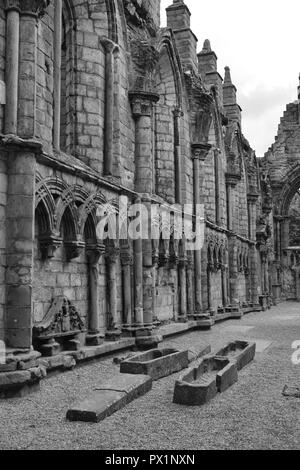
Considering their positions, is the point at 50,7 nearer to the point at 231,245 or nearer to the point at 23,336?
the point at 23,336

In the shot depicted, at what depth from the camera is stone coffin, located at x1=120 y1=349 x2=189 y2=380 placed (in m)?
6.07

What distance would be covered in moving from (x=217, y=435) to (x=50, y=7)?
19.8ft

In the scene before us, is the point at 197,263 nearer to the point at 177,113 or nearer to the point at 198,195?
the point at 198,195

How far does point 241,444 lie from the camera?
3746 mm

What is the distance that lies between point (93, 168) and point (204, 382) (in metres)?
4.16

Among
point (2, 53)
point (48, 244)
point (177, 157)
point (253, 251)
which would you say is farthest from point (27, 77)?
point (253, 251)

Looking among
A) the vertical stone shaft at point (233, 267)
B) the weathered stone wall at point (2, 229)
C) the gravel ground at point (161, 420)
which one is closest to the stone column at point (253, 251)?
the vertical stone shaft at point (233, 267)

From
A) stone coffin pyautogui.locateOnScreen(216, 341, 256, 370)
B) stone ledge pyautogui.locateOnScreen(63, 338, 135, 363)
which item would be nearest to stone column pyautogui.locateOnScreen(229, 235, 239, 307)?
stone ledge pyautogui.locateOnScreen(63, 338, 135, 363)

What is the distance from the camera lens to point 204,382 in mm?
5496

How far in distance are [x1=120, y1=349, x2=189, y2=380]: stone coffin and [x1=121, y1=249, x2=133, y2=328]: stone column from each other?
6.83ft

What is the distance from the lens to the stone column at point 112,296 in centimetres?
830

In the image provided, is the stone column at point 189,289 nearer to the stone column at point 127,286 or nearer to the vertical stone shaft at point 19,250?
the stone column at point 127,286

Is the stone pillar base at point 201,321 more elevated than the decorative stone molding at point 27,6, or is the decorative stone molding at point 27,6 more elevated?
the decorative stone molding at point 27,6

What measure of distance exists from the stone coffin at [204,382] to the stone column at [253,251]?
15.6 metres
